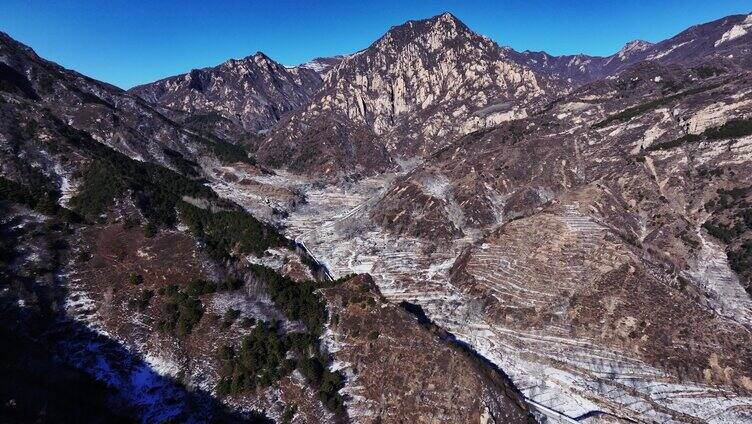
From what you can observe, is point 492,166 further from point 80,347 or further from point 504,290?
point 80,347

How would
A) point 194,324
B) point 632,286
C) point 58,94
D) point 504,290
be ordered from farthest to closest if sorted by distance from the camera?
point 58,94
point 504,290
point 632,286
point 194,324

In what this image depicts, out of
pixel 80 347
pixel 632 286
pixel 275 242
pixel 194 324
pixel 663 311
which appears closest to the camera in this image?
pixel 80 347

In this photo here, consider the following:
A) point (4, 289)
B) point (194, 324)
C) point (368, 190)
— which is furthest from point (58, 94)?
point (194, 324)

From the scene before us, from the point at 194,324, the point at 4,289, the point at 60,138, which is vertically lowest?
the point at 194,324

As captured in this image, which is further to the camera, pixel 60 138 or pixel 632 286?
pixel 60 138

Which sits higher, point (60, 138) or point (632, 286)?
point (60, 138)

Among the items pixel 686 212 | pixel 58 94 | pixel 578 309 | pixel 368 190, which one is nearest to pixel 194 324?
pixel 578 309
